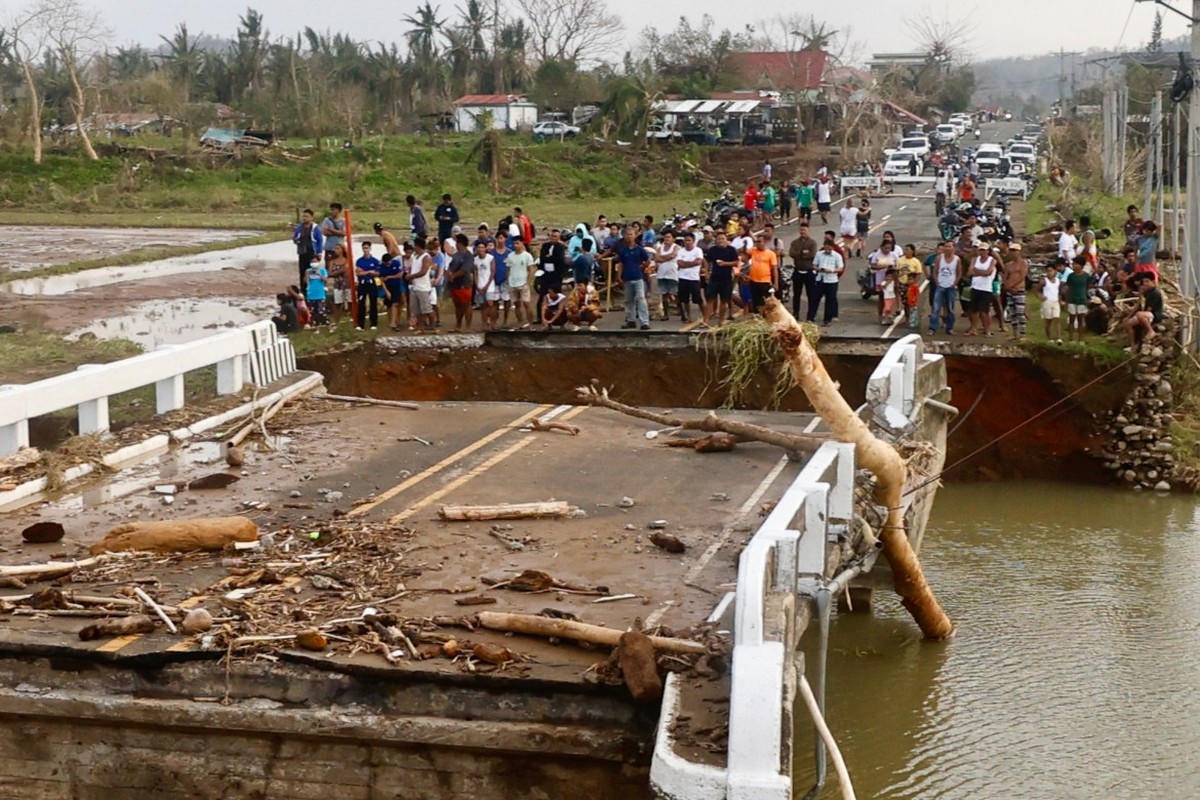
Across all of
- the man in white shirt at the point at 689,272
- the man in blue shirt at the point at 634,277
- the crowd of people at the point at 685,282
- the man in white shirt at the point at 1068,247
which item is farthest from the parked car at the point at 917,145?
the man in blue shirt at the point at 634,277

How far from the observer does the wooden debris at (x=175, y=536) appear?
33.7 feet

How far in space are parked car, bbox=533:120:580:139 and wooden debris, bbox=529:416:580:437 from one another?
2208 inches

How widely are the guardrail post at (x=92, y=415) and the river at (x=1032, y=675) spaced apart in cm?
673

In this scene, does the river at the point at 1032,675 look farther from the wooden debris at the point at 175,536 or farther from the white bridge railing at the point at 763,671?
the wooden debris at the point at 175,536

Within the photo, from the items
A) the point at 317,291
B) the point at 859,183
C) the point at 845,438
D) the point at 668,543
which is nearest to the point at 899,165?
the point at 859,183

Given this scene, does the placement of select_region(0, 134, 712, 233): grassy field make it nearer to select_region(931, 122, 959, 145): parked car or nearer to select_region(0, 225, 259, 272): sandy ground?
select_region(0, 225, 259, 272): sandy ground

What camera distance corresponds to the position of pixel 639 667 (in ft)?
25.3

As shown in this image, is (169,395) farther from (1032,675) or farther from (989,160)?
(989,160)

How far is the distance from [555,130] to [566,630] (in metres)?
65.8

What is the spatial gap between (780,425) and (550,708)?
7.24 metres

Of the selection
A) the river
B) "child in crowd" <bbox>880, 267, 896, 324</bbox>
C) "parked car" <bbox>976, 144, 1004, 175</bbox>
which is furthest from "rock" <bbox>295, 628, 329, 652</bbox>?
"parked car" <bbox>976, 144, 1004, 175</bbox>

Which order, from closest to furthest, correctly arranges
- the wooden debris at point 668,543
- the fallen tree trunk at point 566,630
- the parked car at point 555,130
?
the fallen tree trunk at point 566,630, the wooden debris at point 668,543, the parked car at point 555,130

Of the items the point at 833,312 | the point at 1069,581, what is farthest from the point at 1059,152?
the point at 1069,581

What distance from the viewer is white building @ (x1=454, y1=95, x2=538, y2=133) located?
80375 millimetres
